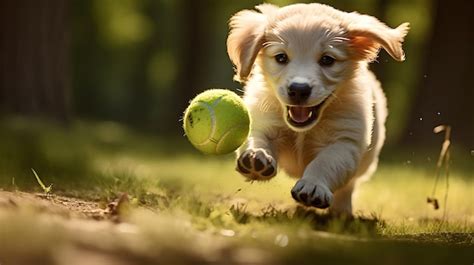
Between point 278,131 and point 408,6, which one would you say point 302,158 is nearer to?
point 278,131

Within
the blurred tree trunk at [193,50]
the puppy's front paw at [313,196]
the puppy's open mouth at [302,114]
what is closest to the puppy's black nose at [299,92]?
the puppy's open mouth at [302,114]

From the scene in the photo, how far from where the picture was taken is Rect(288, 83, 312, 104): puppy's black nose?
167 inches

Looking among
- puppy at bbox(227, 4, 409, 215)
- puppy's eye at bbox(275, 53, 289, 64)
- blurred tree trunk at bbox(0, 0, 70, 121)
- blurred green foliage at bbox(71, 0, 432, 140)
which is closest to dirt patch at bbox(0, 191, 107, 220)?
puppy at bbox(227, 4, 409, 215)

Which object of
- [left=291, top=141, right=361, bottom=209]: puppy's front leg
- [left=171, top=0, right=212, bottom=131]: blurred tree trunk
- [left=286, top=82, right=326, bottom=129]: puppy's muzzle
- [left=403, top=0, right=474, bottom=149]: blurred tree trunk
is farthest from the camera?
[left=171, top=0, right=212, bottom=131]: blurred tree trunk

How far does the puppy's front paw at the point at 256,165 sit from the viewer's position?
416 centimetres

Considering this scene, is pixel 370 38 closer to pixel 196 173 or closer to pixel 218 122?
pixel 218 122

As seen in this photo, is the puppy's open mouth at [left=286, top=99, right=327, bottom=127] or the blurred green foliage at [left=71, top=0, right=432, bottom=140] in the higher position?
the blurred green foliage at [left=71, top=0, right=432, bottom=140]

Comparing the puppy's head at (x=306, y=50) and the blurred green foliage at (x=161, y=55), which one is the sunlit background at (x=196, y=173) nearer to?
the blurred green foliage at (x=161, y=55)

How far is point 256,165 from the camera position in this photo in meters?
4.16

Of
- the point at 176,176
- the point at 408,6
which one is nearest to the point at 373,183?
the point at 176,176

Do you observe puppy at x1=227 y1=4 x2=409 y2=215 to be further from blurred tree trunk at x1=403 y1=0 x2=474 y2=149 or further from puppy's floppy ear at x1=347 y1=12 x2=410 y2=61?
blurred tree trunk at x1=403 y1=0 x2=474 y2=149

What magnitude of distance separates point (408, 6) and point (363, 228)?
38.1 feet

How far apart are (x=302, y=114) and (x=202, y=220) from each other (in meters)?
1.16

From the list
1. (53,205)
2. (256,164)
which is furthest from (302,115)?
(53,205)
